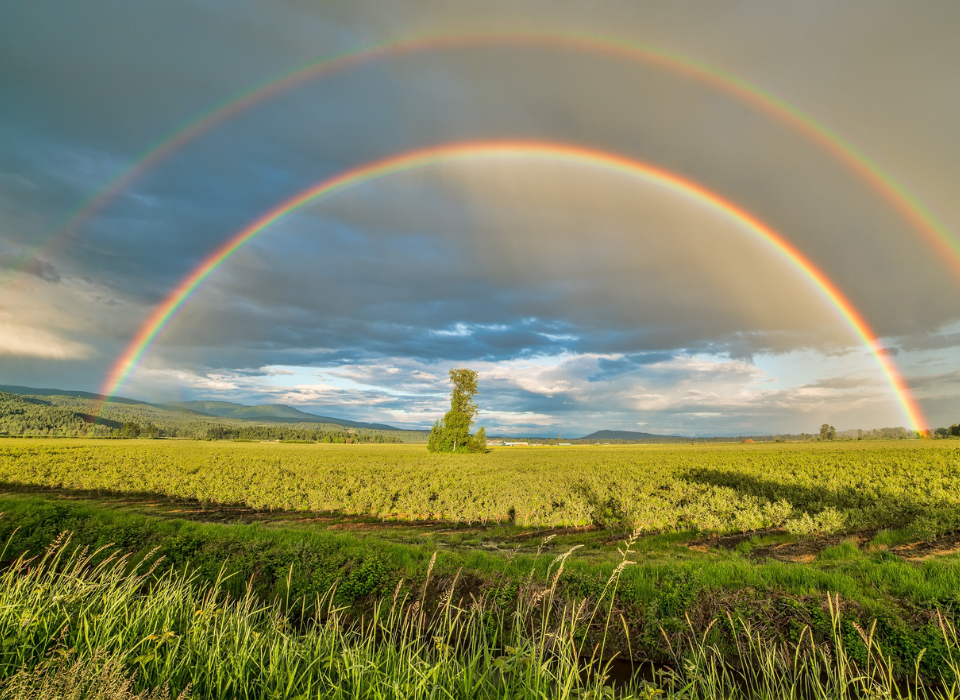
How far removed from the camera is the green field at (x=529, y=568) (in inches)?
238

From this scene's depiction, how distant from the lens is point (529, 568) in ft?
44.9

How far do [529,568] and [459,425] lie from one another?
85.4 meters

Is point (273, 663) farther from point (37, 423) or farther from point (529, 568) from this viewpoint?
point (37, 423)

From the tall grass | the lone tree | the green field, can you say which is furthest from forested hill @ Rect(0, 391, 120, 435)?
the tall grass

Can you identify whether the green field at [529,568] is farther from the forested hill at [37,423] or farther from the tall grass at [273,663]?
the forested hill at [37,423]

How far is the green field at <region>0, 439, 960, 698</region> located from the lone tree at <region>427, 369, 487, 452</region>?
53764 millimetres

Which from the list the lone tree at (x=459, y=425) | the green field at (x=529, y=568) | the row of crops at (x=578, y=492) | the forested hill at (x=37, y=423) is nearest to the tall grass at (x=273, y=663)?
the green field at (x=529, y=568)

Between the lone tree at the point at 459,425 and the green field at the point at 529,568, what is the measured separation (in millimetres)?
53764

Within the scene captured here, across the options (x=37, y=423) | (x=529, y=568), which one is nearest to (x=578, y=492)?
(x=529, y=568)

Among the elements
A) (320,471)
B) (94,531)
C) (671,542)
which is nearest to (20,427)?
(320,471)

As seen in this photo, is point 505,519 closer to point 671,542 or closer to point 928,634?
point 671,542

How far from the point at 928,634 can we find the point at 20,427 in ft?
716

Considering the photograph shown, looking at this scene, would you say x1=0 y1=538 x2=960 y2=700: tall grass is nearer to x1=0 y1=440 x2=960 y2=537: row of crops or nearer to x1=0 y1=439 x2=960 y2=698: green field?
x1=0 y1=439 x2=960 y2=698: green field

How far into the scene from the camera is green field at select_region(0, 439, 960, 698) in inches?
238
